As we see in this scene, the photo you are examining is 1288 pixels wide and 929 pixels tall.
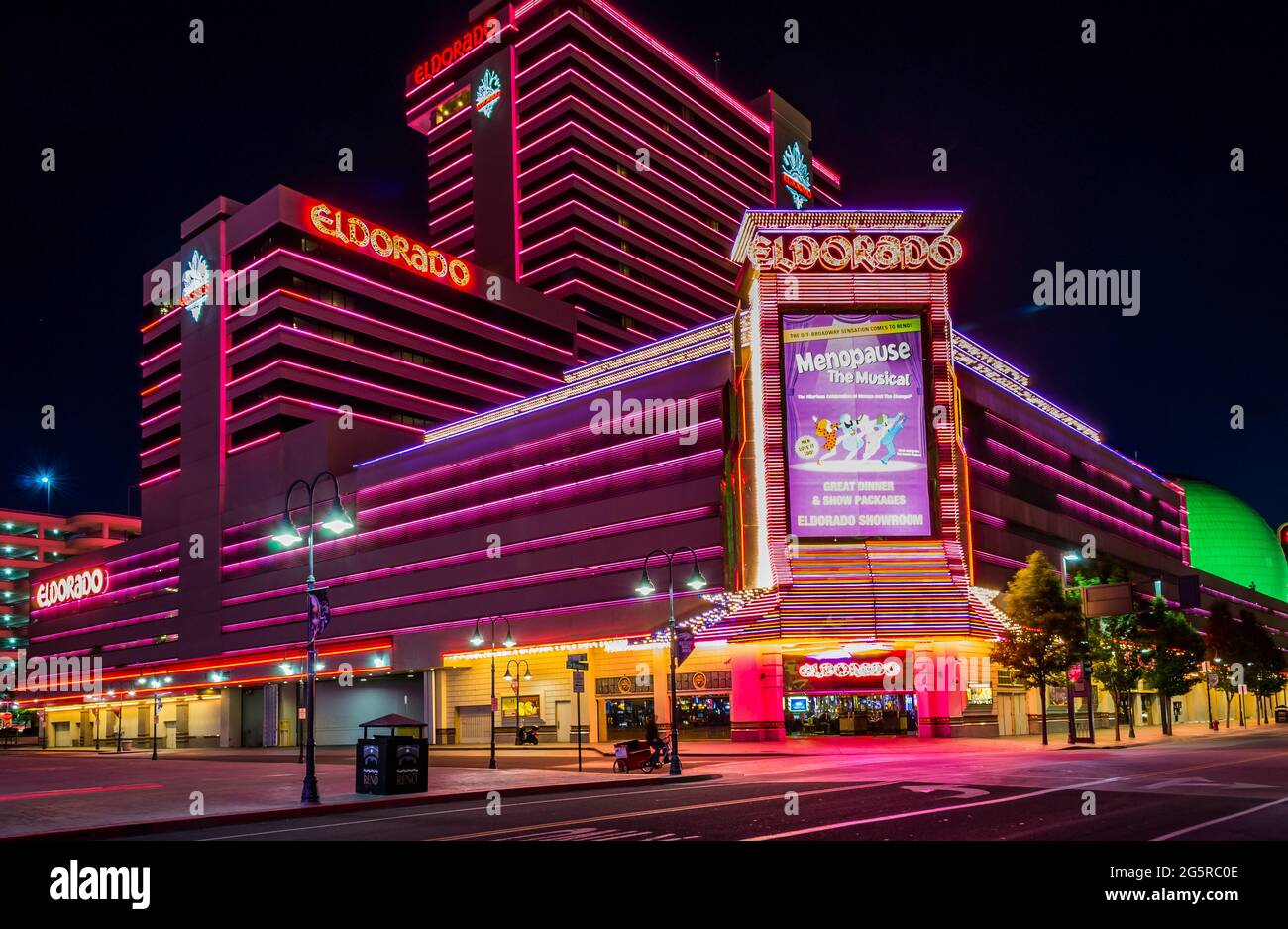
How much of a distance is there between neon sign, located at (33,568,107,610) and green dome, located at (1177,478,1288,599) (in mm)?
126304

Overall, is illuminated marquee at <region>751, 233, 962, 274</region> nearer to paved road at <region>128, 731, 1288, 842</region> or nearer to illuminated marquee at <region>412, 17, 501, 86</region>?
paved road at <region>128, 731, 1288, 842</region>

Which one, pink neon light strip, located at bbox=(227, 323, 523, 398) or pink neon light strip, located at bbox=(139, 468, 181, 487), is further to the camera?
pink neon light strip, located at bbox=(139, 468, 181, 487)

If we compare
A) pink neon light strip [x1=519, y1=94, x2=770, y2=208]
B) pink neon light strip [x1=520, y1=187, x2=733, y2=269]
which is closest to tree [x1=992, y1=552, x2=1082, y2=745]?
pink neon light strip [x1=520, y1=187, x2=733, y2=269]

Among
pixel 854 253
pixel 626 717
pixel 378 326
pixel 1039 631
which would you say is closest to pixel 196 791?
pixel 626 717

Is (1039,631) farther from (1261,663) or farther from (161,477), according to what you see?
(161,477)

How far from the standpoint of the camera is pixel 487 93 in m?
136

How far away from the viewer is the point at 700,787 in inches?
1120

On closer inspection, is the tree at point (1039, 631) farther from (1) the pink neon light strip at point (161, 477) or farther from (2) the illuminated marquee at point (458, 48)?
(2) the illuminated marquee at point (458, 48)

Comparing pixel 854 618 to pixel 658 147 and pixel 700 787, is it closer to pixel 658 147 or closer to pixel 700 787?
pixel 700 787

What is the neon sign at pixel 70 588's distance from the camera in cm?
11225

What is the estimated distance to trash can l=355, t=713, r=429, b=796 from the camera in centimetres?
2720

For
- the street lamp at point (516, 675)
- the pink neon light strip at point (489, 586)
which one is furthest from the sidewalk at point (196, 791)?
the street lamp at point (516, 675)
